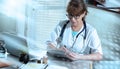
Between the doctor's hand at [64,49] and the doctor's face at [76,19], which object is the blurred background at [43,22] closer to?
the doctor's face at [76,19]

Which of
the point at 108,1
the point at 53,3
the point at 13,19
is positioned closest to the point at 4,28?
the point at 13,19

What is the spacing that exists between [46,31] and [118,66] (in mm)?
645

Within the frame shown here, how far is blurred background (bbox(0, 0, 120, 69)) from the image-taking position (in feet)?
6.40

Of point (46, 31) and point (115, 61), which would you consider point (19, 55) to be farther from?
point (115, 61)

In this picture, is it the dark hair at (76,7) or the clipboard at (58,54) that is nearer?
the clipboard at (58,54)

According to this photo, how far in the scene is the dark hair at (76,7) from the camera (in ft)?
6.11

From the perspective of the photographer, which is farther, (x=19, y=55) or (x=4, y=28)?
(x=4, y=28)

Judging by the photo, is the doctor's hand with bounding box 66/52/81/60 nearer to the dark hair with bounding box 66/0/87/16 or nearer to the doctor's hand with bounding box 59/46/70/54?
the doctor's hand with bounding box 59/46/70/54

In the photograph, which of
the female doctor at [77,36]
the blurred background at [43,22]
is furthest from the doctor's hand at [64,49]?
the blurred background at [43,22]

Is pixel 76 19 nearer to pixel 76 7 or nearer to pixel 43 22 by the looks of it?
pixel 76 7

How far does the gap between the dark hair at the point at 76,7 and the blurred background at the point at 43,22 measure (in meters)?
0.06

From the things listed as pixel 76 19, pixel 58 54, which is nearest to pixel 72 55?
pixel 58 54

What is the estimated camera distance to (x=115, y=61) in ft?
6.49

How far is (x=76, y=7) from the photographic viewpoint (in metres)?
1.86
